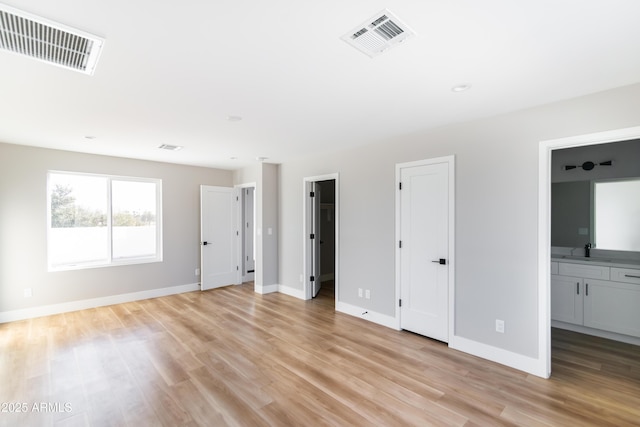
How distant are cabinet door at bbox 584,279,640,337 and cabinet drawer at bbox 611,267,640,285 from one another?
0.05 metres

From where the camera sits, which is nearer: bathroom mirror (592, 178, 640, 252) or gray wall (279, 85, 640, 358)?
gray wall (279, 85, 640, 358)

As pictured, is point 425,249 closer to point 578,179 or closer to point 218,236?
point 578,179

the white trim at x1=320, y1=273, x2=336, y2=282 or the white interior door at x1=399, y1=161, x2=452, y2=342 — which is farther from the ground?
the white interior door at x1=399, y1=161, x2=452, y2=342

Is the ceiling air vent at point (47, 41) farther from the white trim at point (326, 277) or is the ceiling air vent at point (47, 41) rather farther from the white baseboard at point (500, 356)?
the white trim at point (326, 277)

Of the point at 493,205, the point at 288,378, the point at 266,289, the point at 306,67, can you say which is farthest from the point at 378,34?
the point at 266,289

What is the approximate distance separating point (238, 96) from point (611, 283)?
4.69 meters

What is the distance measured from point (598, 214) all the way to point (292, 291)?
4.84m

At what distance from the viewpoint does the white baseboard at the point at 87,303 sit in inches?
171

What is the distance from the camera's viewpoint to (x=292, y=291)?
5637mm

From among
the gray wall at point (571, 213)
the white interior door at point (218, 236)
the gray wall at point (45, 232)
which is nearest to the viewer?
Result: the gray wall at point (571, 213)

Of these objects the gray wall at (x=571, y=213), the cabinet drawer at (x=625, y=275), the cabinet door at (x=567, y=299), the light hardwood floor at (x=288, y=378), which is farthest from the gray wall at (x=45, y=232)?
the cabinet drawer at (x=625, y=275)

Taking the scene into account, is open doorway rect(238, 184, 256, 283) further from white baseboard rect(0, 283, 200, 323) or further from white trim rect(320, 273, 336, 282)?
white trim rect(320, 273, 336, 282)

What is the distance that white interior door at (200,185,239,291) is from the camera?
20.0 feet

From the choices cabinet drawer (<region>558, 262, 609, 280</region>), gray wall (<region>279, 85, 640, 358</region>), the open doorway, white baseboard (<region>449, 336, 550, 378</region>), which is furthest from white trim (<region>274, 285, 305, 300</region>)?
cabinet drawer (<region>558, 262, 609, 280</region>)
